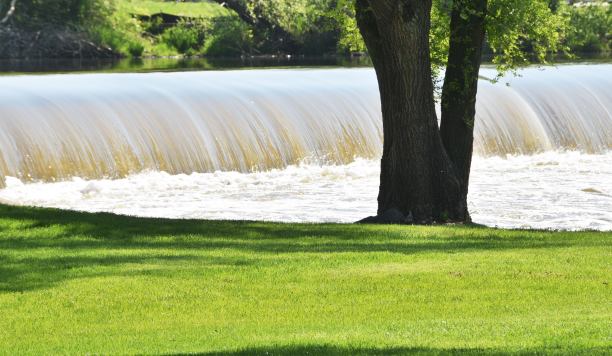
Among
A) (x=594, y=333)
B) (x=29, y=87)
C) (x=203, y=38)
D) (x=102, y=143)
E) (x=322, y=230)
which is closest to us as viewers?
(x=594, y=333)

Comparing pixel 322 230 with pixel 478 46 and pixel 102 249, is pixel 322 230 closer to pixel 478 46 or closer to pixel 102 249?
pixel 102 249

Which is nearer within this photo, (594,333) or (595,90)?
(594,333)

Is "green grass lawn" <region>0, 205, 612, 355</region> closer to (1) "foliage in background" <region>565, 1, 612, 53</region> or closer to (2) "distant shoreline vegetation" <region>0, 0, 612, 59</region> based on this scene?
(2) "distant shoreline vegetation" <region>0, 0, 612, 59</region>

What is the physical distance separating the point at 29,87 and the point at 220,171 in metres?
5.69

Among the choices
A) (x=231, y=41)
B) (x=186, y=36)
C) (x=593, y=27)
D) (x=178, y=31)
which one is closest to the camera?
(x=593, y=27)

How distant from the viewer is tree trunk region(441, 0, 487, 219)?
18375 millimetres

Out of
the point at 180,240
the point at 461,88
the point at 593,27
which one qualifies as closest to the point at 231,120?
the point at 461,88

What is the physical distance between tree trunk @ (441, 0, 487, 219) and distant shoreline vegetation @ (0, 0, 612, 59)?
101 feet

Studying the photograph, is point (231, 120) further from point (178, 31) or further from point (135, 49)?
point (178, 31)

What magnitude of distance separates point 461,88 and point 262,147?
8.22 m

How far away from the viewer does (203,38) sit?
55906 millimetres

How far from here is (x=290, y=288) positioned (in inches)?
454

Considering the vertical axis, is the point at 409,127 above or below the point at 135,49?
above

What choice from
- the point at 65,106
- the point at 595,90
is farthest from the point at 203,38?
the point at 65,106
